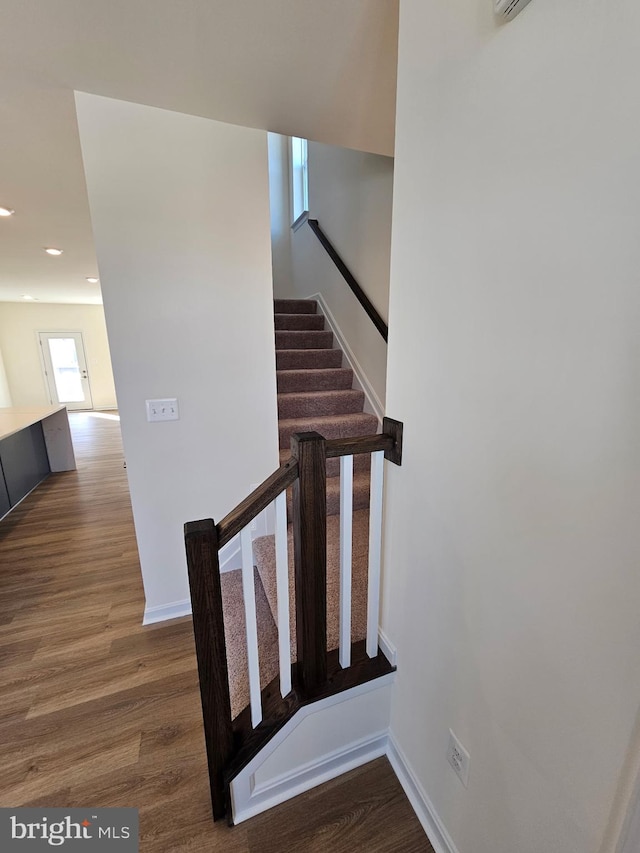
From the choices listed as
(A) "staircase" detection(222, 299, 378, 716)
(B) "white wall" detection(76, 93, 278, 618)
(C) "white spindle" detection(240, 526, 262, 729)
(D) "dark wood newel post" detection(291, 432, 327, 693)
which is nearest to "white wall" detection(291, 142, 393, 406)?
(A) "staircase" detection(222, 299, 378, 716)

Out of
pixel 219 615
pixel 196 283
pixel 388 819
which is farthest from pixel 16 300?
pixel 388 819

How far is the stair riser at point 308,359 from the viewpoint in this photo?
3.14m

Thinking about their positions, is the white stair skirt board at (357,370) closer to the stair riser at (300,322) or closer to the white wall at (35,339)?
the stair riser at (300,322)

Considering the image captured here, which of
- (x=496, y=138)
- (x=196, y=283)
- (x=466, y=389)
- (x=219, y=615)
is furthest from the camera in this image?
(x=196, y=283)

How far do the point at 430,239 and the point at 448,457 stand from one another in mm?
573

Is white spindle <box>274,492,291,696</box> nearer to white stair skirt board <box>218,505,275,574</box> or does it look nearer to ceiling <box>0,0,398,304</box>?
white stair skirt board <box>218,505,275,574</box>

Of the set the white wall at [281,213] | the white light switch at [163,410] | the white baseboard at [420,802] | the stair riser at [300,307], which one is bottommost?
the white baseboard at [420,802]

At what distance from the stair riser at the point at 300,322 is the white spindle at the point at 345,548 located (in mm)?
2693

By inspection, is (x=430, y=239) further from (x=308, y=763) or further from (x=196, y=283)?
(x=308, y=763)

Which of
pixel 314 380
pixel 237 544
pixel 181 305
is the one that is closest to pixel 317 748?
pixel 237 544

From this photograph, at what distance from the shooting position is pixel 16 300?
23.8 feet

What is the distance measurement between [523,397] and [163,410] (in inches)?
66.2

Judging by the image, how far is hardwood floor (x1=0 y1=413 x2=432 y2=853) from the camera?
113 cm

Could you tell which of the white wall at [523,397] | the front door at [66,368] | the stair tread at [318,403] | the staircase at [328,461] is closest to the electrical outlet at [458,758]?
the white wall at [523,397]
